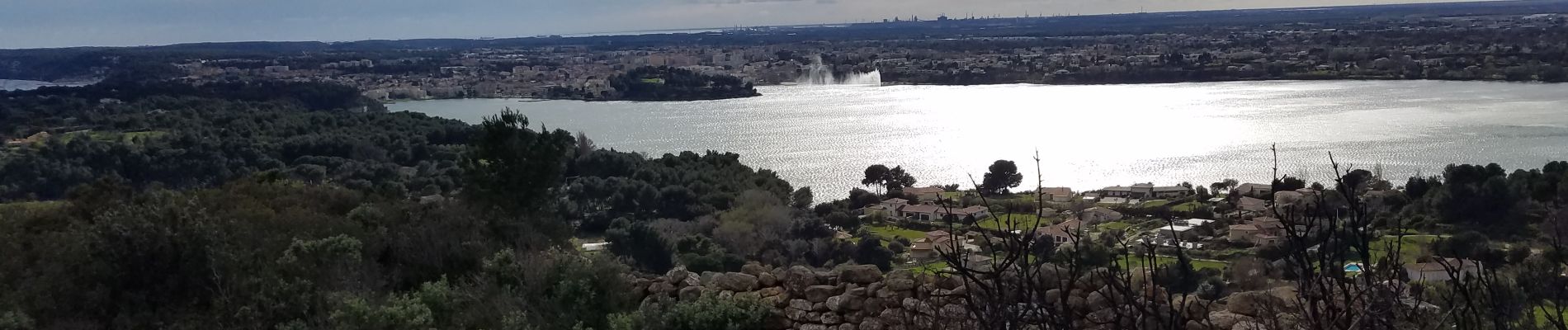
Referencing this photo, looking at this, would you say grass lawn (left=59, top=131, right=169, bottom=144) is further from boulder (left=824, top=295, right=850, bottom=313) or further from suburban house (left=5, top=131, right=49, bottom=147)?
boulder (left=824, top=295, right=850, bottom=313)

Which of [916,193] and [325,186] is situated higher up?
[325,186]

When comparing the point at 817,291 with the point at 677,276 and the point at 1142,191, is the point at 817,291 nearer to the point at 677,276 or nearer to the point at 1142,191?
the point at 677,276

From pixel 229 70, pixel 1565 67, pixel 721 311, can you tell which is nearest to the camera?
pixel 721 311

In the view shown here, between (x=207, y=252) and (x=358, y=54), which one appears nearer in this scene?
(x=207, y=252)

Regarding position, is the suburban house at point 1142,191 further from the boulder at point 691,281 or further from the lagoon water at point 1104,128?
the boulder at point 691,281

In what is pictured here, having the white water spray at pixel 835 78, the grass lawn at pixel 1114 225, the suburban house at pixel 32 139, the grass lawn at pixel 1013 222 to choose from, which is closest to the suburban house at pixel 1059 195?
the grass lawn at pixel 1013 222

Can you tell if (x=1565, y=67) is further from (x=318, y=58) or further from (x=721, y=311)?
(x=318, y=58)

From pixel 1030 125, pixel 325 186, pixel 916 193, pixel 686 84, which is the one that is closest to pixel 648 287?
pixel 325 186

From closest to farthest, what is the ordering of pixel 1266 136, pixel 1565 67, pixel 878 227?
pixel 878 227 → pixel 1266 136 → pixel 1565 67
